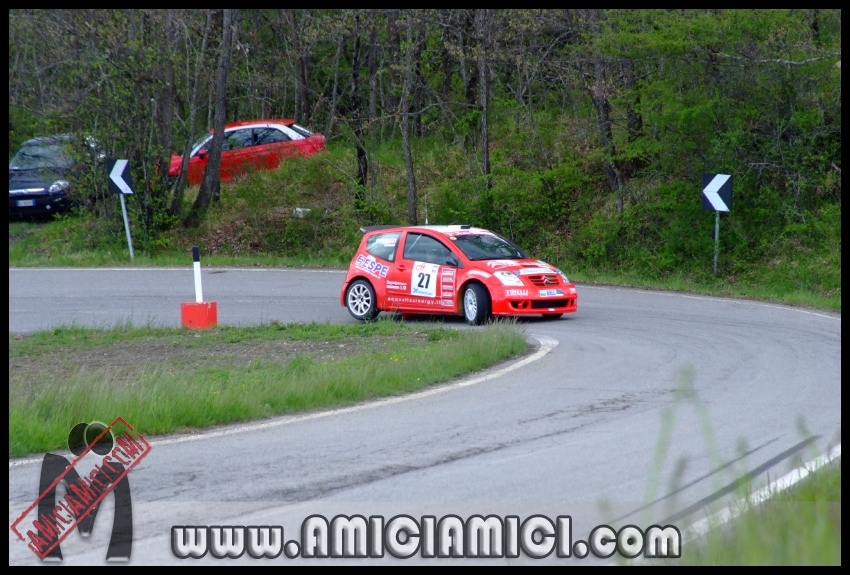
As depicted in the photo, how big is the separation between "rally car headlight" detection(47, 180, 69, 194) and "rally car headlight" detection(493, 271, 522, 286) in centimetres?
1732

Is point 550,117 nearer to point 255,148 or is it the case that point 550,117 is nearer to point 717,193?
point 717,193

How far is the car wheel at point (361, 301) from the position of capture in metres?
17.2

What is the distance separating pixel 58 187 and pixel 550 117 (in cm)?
1522

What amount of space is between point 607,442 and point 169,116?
23.4 meters

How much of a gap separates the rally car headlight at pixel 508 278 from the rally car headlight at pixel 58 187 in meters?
17.3

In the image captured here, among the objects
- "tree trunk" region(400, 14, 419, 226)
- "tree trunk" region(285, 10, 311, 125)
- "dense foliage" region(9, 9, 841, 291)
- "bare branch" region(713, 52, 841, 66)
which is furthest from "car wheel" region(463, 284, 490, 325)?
"tree trunk" region(285, 10, 311, 125)

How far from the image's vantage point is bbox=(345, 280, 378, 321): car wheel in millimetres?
17156

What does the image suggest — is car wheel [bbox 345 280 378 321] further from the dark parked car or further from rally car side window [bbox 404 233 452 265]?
the dark parked car

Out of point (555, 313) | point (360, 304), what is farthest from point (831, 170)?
point (360, 304)

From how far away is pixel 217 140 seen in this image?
29.8 m

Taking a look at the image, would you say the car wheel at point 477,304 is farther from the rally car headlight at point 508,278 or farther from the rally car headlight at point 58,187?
the rally car headlight at point 58,187

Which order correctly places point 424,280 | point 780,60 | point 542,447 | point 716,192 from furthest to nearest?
point 716,192, point 780,60, point 424,280, point 542,447

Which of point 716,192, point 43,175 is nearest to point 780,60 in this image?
point 716,192

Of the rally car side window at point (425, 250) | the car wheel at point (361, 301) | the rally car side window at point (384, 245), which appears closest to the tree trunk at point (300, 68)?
the rally car side window at point (384, 245)
